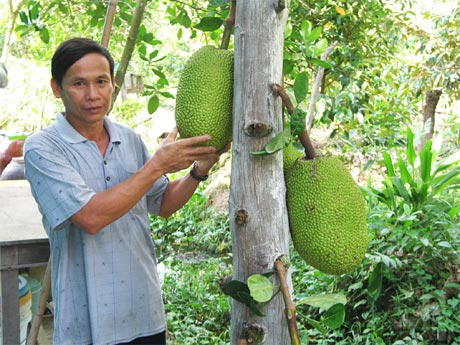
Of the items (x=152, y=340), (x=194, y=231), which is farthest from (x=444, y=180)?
(x=194, y=231)

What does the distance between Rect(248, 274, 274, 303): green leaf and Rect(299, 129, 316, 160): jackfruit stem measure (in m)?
0.27

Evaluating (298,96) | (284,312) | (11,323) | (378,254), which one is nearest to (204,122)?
(298,96)

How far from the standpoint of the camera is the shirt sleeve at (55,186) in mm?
1208

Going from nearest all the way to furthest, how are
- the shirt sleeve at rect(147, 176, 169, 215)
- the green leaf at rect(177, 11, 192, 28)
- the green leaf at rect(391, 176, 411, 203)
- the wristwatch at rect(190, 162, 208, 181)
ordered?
the wristwatch at rect(190, 162, 208, 181) < the shirt sleeve at rect(147, 176, 169, 215) < the green leaf at rect(177, 11, 192, 28) < the green leaf at rect(391, 176, 411, 203)

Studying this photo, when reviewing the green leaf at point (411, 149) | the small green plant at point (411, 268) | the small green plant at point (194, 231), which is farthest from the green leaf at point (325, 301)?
the small green plant at point (194, 231)

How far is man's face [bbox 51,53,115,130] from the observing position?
4.49ft

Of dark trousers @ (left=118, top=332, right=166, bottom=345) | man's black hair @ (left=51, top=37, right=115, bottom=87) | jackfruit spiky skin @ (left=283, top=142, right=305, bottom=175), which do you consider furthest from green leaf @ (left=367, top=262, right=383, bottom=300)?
man's black hair @ (left=51, top=37, right=115, bottom=87)

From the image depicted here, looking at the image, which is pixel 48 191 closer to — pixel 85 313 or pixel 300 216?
pixel 85 313

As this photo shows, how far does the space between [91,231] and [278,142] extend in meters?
0.55

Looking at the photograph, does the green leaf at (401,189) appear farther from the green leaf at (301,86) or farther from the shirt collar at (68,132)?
the green leaf at (301,86)

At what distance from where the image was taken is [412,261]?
2652 mm

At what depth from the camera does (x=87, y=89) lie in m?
1.37

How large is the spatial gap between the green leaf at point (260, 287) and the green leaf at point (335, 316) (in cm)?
10

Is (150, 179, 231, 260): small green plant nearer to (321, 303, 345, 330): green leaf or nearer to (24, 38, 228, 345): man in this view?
(24, 38, 228, 345): man
